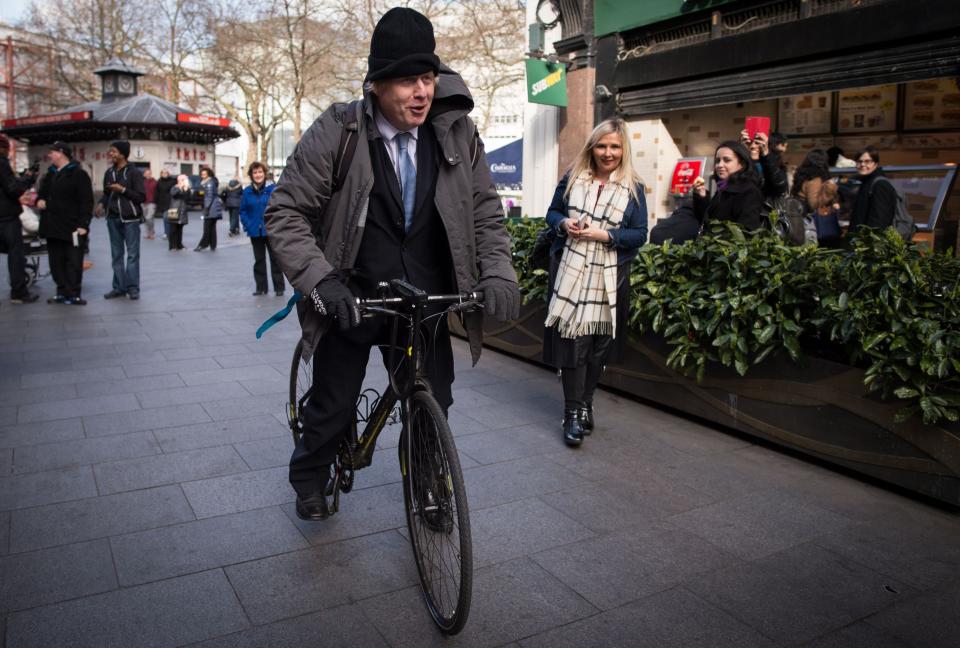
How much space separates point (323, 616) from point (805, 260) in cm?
335

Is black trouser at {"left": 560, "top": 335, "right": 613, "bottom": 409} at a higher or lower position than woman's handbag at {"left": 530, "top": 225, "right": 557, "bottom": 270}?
lower

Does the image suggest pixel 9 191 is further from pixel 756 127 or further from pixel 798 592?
pixel 798 592

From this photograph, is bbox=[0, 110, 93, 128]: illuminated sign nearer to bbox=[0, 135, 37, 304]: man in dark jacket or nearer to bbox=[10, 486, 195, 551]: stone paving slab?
bbox=[0, 135, 37, 304]: man in dark jacket

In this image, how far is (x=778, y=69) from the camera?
8.32m

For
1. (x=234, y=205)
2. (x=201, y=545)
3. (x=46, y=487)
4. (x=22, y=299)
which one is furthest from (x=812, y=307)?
(x=234, y=205)

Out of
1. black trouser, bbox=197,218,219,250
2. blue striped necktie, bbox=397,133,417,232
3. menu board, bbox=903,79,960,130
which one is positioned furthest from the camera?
black trouser, bbox=197,218,219,250

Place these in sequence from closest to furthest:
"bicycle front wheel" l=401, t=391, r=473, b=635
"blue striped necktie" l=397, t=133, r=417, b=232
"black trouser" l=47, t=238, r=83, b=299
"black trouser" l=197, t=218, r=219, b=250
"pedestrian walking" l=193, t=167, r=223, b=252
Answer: "bicycle front wheel" l=401, t=391, r=473, b=635 < "blue striped necktie" l=397, t=133, r=417, b=232 < "black trouser" l=47, t=238, r=83, b=299 < "pedestrian walking" l=193, t=167, r=223, b=252 < "black trouser" l=197, t=218, r=219, b=250

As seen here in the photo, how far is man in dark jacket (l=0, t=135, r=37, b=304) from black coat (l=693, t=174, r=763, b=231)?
8.07 meters

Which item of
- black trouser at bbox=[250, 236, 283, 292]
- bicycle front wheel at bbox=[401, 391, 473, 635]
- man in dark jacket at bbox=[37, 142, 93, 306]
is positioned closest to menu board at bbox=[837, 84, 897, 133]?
black trouser at bbox=[250, 236, 283, 292]

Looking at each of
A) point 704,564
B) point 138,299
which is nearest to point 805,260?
point 704,564

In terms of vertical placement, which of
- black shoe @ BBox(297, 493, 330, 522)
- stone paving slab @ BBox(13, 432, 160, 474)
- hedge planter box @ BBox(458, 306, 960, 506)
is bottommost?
stone paving slab @ BBox(13, 432, 160, 474)

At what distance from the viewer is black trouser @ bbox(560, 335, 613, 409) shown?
16.8 feet

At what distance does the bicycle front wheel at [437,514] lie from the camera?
2.72m

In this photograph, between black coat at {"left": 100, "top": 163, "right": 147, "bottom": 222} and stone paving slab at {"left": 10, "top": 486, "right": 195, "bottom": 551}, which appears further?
black coat at {"left": 100, "top": 163, "right": 147, "bottom": 222}
